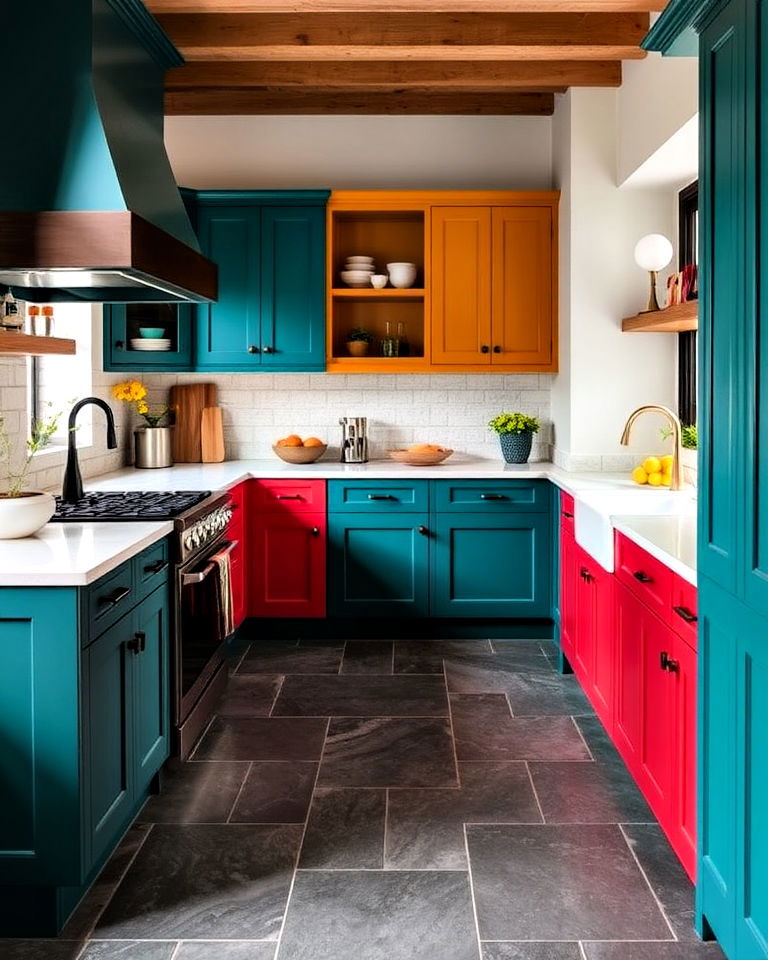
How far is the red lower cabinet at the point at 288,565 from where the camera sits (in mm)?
5160

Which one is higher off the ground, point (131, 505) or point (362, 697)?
point (131, 505)

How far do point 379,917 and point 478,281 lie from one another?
3727mm

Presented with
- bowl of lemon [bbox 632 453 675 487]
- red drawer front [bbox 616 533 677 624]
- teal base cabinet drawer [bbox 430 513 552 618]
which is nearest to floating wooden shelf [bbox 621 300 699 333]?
bowl of lemon [bbox 632 453 675 487]

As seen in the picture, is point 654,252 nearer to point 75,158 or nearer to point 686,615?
point 686,615

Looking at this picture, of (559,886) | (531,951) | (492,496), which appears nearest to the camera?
(531,951)

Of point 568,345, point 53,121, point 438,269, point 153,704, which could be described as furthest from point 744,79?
point 438,269

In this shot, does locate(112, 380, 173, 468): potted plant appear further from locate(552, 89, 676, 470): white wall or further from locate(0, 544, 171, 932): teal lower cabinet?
locate(0, 544, 171, 932): teal lower cabinet

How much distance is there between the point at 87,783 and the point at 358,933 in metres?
0.78

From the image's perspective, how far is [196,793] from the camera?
3215mm

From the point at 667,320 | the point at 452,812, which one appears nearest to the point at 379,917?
the point at 452,812

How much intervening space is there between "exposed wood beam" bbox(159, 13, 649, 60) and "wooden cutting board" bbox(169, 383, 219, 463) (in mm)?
2036

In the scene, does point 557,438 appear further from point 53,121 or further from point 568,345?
point 53,121

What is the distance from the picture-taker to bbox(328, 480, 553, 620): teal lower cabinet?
16.8 ft

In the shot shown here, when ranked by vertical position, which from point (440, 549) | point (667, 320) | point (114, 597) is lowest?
point (440, 549)
